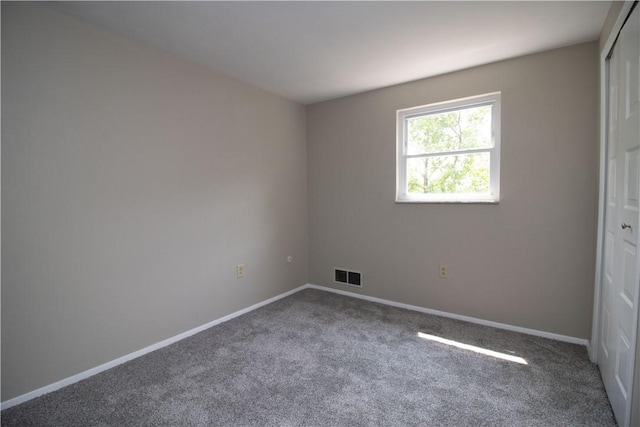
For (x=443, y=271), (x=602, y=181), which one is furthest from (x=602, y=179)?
(x=443, y=271)

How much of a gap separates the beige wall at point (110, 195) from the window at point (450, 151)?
1607mm

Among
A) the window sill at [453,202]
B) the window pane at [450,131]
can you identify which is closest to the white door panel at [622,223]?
the window sill at [453,202]

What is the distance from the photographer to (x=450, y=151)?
2.93m

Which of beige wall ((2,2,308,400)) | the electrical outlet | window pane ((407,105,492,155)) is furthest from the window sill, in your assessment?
beige wall ((2,2,308,400))

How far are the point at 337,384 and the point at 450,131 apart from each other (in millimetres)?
2449

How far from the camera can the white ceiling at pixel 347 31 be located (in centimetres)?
183

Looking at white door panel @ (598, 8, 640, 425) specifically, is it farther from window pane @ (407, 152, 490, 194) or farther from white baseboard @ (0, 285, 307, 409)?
white baseboard @ (0, 285, 307, 409)

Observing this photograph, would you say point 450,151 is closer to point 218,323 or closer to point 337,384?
point 337,384

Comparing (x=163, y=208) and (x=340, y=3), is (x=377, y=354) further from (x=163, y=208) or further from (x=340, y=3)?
(x=340, y=3)

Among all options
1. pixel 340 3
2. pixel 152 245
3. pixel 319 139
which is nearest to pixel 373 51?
pixel 340 3

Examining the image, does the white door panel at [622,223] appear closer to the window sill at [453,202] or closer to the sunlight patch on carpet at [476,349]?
the sunlight patch on carpet at [476,349]

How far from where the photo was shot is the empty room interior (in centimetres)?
170

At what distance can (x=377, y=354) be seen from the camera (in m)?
2.26

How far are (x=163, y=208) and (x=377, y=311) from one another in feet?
7.30
